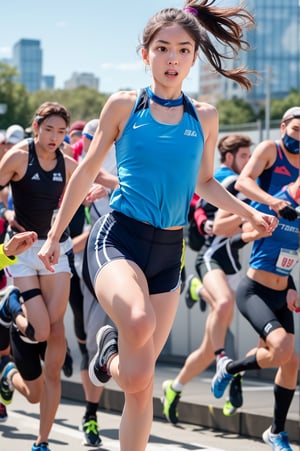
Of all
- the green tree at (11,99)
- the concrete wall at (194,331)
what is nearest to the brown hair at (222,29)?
the concrete wall at (194,331)

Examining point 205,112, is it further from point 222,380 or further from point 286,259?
point 222,380

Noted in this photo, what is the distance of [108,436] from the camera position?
Result: 8.32 m

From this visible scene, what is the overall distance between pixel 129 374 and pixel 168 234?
2.65ft

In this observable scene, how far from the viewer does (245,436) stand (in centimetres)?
825

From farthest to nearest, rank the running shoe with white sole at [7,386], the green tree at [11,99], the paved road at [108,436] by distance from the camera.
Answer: the green tree at [11,99]
the running shoe with white sole at [7,386]
the paved road at [108,436]

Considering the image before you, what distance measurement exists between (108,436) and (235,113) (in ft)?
423

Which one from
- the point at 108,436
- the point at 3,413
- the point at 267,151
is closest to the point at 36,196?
the point at 267,151

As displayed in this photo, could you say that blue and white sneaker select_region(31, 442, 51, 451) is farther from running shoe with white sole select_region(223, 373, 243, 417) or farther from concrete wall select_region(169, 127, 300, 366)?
concrete wall select_region(169, 127, 300, 366)

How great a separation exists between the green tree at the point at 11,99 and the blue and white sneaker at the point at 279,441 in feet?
381

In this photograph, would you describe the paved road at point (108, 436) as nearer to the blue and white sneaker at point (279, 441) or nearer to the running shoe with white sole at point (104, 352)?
the blue and white sneaker at point (279, 441)

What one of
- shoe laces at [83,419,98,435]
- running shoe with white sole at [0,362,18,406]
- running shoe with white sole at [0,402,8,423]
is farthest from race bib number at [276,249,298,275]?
running shoe with white sole at [0,402,8,423]

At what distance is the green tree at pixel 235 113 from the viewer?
133500 millimetres

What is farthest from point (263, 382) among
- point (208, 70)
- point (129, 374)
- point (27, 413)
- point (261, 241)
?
point (129, 374)

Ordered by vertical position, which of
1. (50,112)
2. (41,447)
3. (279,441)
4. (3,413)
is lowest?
(3,413)
